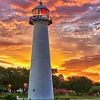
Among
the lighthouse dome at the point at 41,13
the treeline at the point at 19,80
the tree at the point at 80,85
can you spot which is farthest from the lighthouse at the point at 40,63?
the tree at the point at 80,85

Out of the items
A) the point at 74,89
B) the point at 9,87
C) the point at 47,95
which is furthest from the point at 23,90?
the point at 47,95

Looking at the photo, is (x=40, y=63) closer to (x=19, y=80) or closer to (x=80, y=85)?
(x=19, y=80)

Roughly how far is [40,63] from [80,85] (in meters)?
88.9

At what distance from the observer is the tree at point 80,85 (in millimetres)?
118938

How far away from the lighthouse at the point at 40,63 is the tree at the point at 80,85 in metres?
86.8

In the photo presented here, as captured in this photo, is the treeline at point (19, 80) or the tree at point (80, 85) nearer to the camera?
the treeline at point (19, 80)

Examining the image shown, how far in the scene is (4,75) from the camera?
3612 inches

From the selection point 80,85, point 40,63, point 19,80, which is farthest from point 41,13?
point 80,85

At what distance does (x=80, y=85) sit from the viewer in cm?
11919

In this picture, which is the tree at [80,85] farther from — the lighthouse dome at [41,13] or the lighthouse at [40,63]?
the lighthouse dome at [41,13]

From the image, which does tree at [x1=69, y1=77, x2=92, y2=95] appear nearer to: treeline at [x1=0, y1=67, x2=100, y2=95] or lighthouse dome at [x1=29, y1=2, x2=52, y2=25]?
treeline at [x1=0, y1=67, x2=100, y2=95]

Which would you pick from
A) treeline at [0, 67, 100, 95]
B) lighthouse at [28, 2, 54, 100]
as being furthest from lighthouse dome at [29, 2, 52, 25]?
treeline at [0, 67, 100, 95]

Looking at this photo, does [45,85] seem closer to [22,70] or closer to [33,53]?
[33,53]

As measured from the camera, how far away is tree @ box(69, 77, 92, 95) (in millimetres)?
118938
